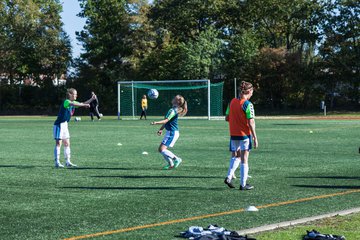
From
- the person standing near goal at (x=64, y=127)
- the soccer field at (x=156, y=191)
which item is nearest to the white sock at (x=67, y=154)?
the person standing near goal at (x=64, y=127)

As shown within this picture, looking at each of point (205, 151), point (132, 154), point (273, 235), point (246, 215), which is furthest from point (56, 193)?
point (205, 151)

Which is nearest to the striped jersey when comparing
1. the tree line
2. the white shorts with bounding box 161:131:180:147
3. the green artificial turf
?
the white shorts with bounding box 161:131:180:147

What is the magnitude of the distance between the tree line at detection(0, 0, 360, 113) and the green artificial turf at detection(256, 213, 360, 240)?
56.3 m

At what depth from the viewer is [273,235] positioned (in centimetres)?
764

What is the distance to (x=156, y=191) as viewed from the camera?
11719 millimetres

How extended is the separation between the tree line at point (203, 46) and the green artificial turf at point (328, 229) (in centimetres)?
5628

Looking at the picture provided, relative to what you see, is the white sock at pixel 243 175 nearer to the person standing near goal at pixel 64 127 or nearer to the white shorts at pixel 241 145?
the white shorts at pixel 241 145

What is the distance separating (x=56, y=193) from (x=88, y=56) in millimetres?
67012

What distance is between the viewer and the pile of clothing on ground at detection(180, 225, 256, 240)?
720cm

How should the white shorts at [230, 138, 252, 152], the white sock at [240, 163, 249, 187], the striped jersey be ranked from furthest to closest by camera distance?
1. the striped jersey
2. the white shorts at [230, 138, 252, 152]
3. the white sock at [240, 163, 249, 187]

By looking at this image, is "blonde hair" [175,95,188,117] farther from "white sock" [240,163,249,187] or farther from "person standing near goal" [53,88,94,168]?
"white sock" [240,163,249,187]

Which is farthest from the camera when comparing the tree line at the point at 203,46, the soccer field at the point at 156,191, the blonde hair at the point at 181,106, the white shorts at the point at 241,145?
the tree line at the point at 203,46

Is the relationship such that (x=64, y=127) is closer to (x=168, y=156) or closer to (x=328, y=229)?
(x=168, y=156)

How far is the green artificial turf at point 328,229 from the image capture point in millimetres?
7531
